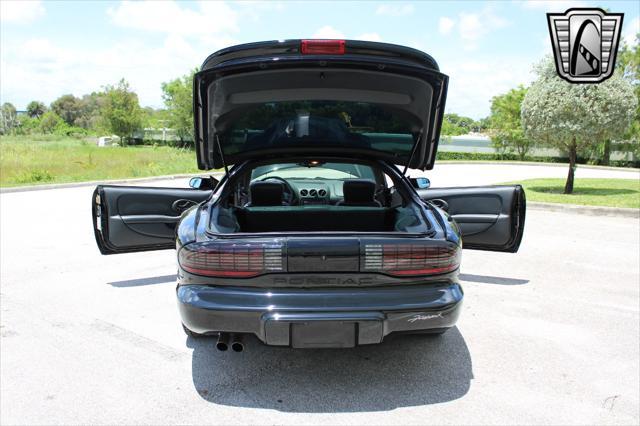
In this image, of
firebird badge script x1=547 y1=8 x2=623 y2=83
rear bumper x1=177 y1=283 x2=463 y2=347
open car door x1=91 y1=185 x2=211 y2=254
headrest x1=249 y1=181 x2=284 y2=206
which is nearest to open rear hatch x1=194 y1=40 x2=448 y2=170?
headrest x1=249 y1=181 x2=284 y2=206

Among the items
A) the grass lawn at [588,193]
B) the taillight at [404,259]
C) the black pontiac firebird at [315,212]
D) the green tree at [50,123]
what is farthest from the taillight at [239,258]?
the green tree at [50,123]

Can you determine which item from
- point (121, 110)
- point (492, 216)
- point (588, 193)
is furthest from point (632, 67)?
point (121, 110)

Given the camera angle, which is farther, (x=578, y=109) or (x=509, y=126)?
(x=509, y=126)

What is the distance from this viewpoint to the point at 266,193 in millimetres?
4141

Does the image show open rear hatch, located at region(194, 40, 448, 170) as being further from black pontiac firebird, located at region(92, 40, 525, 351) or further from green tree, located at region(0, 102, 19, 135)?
green tree, located at region(0, 102, 19, 135)

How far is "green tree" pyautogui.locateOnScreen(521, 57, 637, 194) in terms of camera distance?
43.5ft

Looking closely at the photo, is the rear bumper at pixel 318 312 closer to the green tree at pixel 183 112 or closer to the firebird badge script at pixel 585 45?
the firebird badge script at pixel 585 45

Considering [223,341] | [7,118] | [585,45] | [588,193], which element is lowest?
[588,193]

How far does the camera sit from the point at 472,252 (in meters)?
6.75

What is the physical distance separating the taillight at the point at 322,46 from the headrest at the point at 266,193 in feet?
4.35

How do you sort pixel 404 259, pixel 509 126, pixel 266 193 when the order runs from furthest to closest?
pixel 509 126
pixel 266 193
pixel 404 259

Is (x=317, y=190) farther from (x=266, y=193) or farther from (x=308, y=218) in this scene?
(x=308, y=218)

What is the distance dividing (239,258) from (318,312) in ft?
1.73

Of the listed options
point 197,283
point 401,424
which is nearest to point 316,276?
point 197,283
